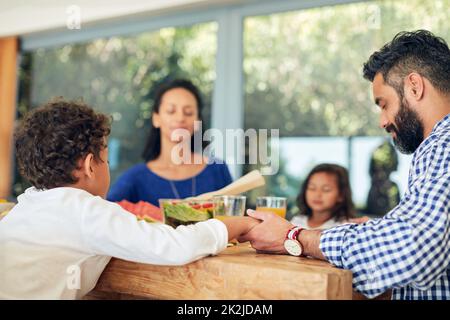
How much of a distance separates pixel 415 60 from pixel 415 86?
9 centimetres

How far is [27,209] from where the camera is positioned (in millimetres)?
1290

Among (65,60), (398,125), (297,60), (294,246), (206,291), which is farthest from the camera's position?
(65,60)

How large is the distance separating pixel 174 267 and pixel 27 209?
1.23 feet

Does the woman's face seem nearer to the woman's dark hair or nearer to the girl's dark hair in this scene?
the woman's dark hair

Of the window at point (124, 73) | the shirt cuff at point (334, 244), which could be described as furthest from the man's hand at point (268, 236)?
the window at point (124, 73)

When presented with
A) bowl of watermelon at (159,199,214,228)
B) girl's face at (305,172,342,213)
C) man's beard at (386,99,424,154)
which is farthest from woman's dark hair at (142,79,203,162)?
man's beard at (386,99,424,154)

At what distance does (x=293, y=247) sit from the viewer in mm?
1381

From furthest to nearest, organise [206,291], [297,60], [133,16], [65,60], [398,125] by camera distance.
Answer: [65,60] < [133,16] < [297,60] < [398,125] < [206,291]

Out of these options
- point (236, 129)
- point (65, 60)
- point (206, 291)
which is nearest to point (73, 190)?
point (206, 291)

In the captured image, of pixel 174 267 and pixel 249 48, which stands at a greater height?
pixel 249 48

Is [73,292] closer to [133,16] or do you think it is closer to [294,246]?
[294,246]

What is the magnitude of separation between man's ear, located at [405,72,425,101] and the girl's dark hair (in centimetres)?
149

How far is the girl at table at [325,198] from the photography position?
116 inches

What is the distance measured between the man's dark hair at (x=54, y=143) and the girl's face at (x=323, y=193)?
1792 millimetres
